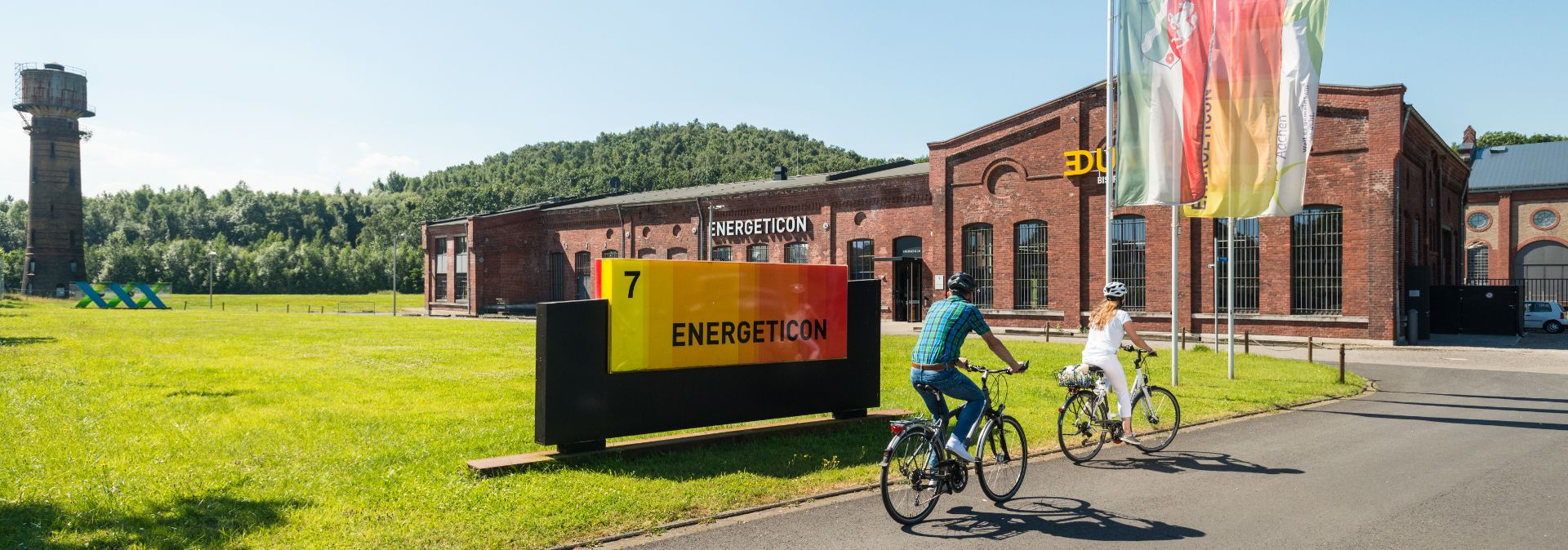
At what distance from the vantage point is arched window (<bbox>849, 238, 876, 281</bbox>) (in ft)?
130

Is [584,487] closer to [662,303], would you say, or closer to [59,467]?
[662,303]

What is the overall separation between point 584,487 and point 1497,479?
8161 millimetres

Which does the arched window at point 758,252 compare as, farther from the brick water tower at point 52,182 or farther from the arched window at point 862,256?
the brick water tower at point 52,182

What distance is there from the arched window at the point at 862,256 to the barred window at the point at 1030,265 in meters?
7.07

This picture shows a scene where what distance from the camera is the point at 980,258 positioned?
35.5 metres

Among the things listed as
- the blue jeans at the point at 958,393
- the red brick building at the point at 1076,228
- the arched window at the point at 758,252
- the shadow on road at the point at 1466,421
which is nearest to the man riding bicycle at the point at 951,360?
the blue jeans at the point at 958,393

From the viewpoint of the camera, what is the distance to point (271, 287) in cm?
10462

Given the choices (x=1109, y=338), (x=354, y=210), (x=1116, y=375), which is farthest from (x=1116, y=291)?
(x=354, y=210)

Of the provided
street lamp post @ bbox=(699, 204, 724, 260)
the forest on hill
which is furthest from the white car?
the forest on hill

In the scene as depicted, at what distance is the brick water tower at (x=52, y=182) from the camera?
67.8 m

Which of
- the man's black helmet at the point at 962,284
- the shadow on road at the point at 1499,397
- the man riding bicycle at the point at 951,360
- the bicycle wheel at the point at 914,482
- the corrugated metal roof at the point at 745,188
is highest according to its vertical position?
the corrugated metal roof at the point at 745,188

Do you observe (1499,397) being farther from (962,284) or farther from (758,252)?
(758,252)

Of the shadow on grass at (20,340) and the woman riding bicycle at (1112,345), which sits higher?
the woman riding bicycle at (1112,345)

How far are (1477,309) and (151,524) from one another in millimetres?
38913
